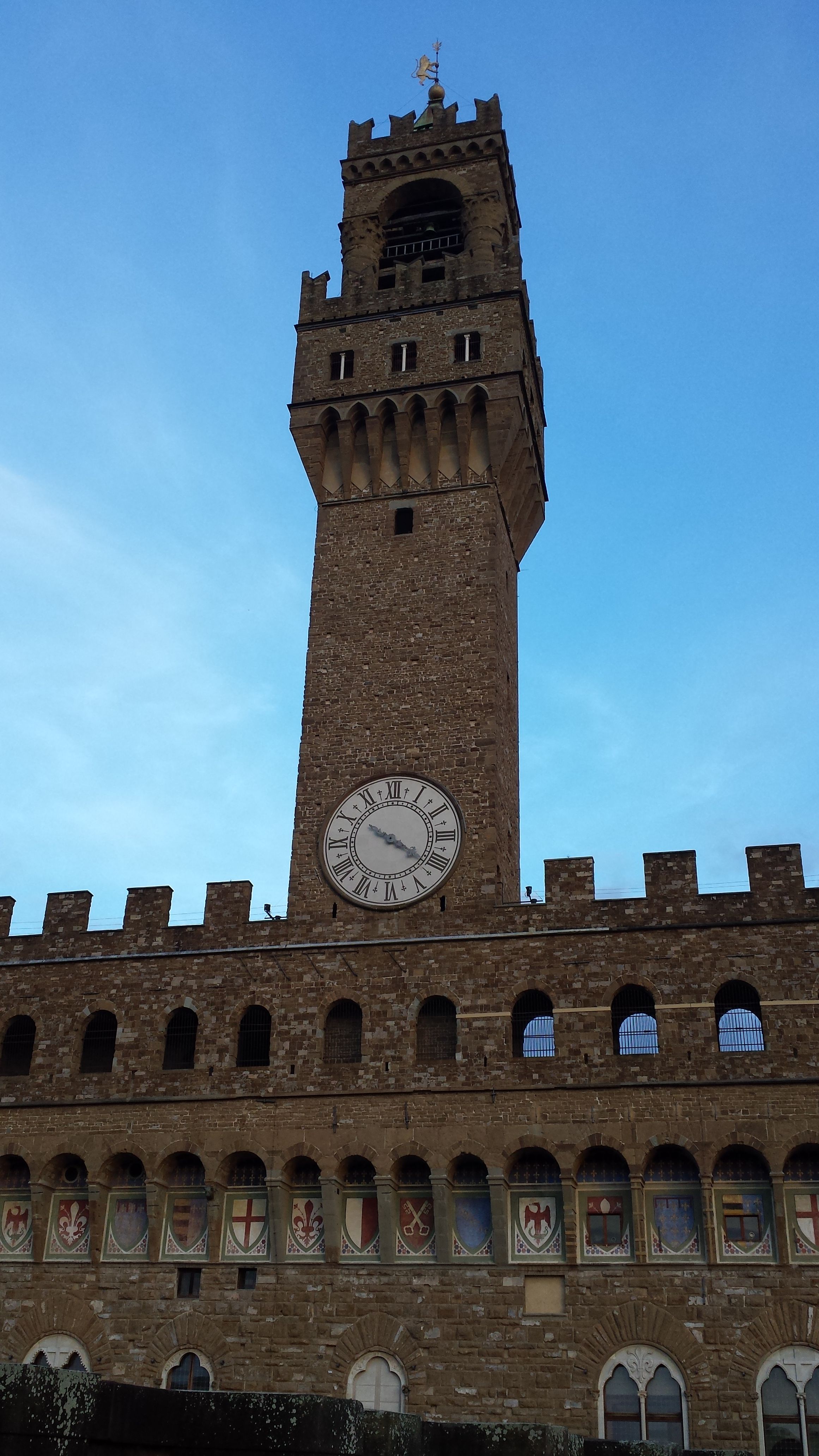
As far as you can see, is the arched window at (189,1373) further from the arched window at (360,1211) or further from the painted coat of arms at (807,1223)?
the painted coat of arms at (807,1223)

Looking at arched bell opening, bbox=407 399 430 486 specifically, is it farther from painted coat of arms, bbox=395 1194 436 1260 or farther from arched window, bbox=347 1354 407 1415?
arched window, bbox=347 1354 407 1415

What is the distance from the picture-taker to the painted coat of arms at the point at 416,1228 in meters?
25.5

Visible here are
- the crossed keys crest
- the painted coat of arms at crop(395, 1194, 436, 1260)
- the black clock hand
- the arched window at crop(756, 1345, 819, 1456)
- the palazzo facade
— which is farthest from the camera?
the black clock hand

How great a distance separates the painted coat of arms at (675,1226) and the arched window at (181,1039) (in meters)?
10.3

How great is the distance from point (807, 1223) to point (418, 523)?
1825 centimetres

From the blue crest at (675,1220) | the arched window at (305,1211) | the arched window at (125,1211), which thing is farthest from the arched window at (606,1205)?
the arched window at (125,1211)

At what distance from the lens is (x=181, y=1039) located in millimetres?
29188

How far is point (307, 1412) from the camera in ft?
31.2

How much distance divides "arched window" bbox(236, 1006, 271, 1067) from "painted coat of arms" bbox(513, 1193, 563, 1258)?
620 cm

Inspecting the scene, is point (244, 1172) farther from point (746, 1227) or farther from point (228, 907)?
point (746, 1227)

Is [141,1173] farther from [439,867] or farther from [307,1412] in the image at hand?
[307,1412]

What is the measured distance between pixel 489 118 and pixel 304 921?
24558 millimetres

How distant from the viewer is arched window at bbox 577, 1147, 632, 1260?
974 inches

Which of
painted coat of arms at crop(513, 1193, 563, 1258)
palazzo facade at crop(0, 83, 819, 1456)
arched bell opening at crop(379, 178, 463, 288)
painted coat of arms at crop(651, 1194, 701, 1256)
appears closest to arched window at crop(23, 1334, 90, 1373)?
palazzo facade at crop(0, 83, 819, 1456)
